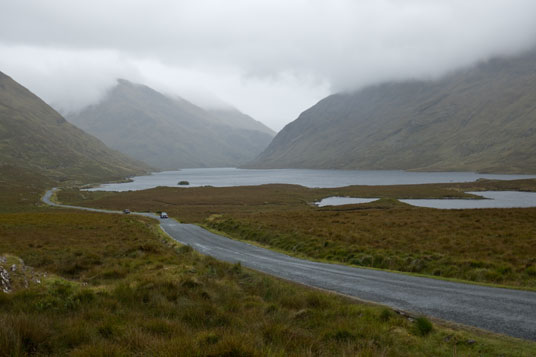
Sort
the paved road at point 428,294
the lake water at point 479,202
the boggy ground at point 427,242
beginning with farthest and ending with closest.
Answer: the lake water at point 479,202
the boggy ground at point 427,242
the paved road at point 428,294

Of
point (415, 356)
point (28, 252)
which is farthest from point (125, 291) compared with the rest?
point (28, 252)

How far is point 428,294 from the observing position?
14.5 m

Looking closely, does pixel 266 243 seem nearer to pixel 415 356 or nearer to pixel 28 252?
pixel 28 252

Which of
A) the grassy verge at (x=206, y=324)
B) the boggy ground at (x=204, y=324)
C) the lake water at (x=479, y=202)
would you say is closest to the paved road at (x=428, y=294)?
the boggy ground at (x=204, y=324)

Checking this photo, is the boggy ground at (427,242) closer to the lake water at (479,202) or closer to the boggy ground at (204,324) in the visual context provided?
the boggy ground at (204,324)

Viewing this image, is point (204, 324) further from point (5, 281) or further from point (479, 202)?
point (479, 202)

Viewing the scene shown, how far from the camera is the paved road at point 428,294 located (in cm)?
1082

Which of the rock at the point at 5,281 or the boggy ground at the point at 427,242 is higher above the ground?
the rock at the point at 5,281

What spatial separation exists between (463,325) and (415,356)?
146 inches

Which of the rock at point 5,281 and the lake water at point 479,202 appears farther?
the lake water at point 479,202

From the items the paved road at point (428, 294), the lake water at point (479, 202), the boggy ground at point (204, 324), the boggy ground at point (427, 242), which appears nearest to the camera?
the boggy ground at point (204, 324)

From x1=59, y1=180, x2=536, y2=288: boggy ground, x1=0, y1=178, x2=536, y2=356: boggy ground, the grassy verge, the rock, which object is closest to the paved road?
x1=0, y1=178, x2=536, y2=356: boggy ground

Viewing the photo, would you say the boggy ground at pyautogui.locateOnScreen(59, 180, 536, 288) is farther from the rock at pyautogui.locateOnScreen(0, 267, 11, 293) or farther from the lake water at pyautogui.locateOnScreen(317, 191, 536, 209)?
the lake water at pyautogui.locateOnScreen(317, 191, 536, 209)

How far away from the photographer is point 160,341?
6.63 m
